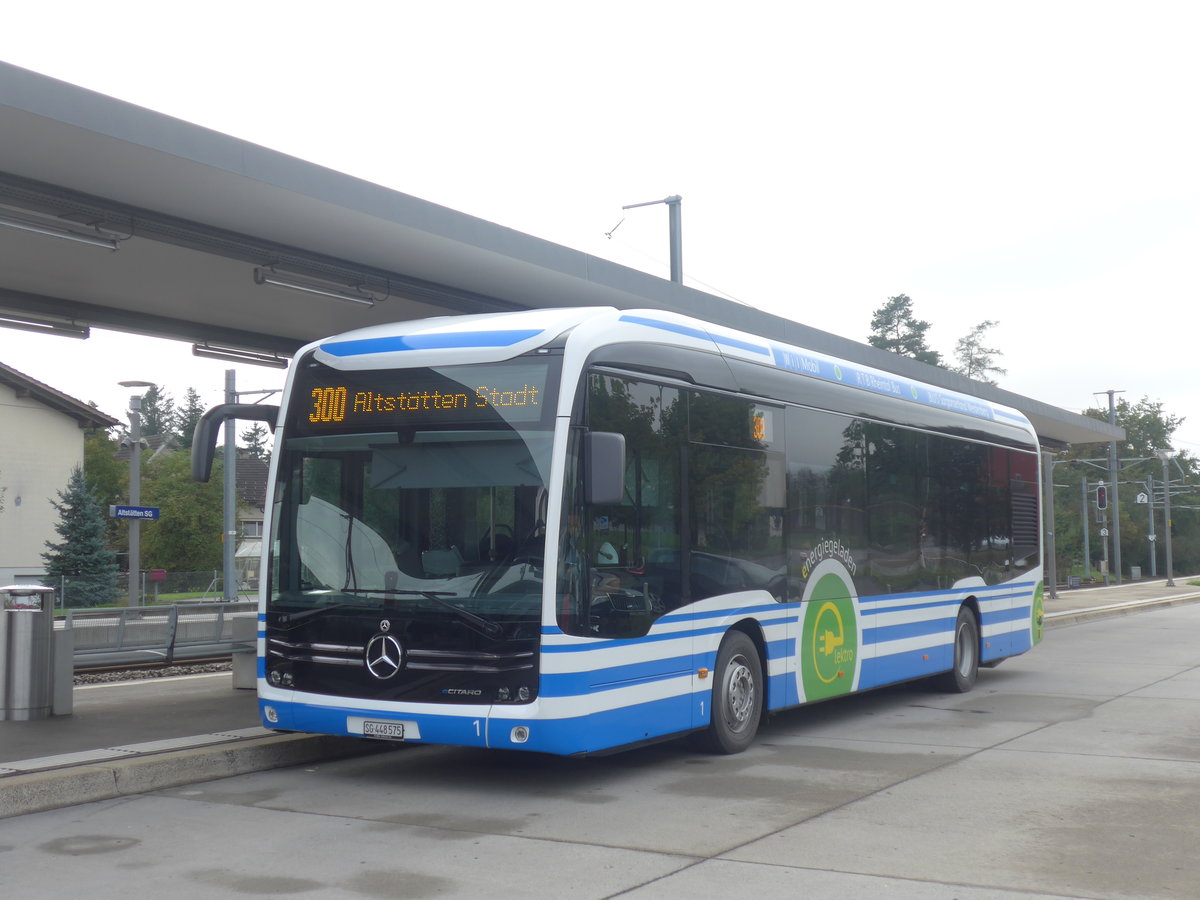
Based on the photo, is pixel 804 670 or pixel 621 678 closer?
pixel 621 678

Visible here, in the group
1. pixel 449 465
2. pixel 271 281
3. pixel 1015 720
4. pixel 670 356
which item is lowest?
pixel 1015 720

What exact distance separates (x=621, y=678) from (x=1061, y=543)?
97.0 m

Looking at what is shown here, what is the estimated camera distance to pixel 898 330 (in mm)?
100562

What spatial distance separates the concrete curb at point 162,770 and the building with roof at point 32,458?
157 ft

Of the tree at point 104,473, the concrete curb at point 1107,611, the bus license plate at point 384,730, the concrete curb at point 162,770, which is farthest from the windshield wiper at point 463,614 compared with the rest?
the tree at point 104,473

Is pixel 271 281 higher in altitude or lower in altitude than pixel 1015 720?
higher

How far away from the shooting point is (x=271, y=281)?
12.8 meters

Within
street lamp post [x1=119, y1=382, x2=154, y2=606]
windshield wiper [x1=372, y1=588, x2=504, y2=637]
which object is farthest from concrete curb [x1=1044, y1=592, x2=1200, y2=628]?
windshield wiper [x1=372, y1=588, x2=504, y2=637]

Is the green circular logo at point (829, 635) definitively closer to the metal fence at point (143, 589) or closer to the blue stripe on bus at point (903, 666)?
the blue stripe on bus at point (903, 666)

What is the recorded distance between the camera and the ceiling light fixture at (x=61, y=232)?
1054 cm

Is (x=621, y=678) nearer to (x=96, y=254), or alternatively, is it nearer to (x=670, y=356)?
(x=670, y=356)

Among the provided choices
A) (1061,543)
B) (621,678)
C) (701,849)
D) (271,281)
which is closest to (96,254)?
(271,281)

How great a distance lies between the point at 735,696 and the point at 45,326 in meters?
9.18

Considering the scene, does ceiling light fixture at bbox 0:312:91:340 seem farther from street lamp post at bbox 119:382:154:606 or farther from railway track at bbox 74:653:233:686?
street lamp post at bbox 119:382:154:606
